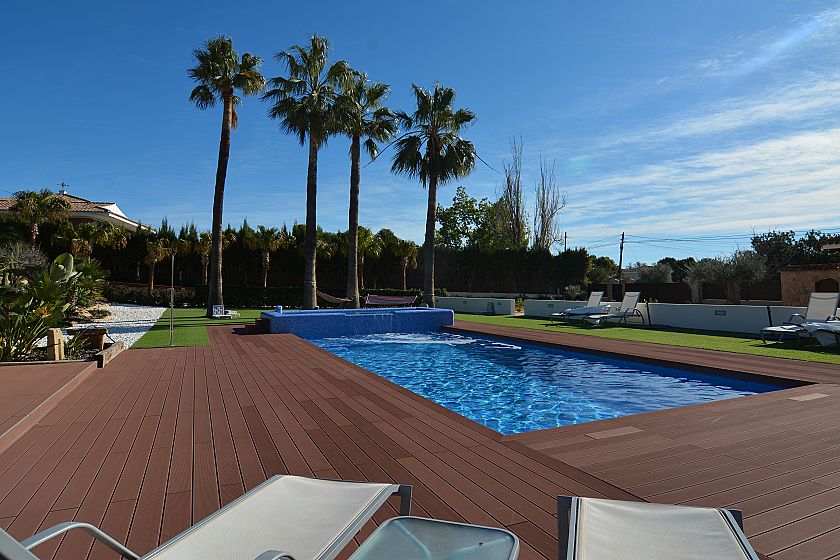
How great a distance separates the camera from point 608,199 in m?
33.5

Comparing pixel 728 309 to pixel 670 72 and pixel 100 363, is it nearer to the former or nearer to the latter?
pixel 670 72

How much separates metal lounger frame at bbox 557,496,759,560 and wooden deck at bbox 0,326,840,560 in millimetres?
422

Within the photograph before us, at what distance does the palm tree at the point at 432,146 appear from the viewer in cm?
1791

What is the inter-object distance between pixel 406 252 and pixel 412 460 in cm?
2411

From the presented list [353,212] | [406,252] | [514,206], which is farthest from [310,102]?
[514,206]

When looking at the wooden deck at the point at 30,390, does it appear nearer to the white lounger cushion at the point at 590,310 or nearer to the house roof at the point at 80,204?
the white lounger cushion at the point at 590,310

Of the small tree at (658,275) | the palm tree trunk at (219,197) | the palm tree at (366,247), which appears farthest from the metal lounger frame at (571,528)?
the small tree at (658,275)

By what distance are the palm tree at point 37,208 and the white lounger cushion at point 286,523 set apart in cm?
2496

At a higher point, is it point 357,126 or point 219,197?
point 357,126

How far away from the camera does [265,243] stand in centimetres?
2447

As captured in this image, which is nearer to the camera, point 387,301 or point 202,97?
point 202,97

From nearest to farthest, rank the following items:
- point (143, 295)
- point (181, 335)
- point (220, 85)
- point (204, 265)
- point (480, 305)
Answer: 1. point (181, 335)
2. point (220, 85)
3. point (480, 305)
4. point (143, 295)
5. point (204, 265)

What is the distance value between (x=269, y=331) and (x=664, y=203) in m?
31.1

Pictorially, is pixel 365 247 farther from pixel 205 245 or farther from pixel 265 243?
pixel 205 245
